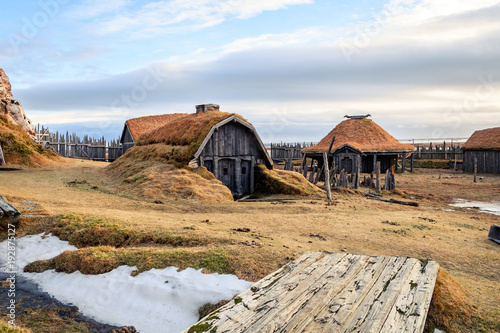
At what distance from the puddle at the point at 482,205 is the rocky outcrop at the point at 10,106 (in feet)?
96.4

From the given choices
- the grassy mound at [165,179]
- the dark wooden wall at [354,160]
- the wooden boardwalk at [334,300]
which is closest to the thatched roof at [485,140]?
the dark wooden wall at [354,160]

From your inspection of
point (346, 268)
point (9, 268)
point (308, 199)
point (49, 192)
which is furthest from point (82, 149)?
point (346, 268)

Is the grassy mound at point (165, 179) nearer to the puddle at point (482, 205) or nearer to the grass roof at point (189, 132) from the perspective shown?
the grass roof at point (189, 132)

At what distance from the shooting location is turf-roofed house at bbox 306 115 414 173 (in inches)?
1236

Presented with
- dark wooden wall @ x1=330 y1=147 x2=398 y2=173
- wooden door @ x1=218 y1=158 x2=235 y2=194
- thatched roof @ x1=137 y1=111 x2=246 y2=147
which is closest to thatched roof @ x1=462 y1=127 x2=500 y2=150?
dark wooden wall @ x1=330 y1=147 x2=398 y2=173

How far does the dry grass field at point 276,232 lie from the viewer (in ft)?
21.7

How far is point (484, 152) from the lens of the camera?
1380 inches

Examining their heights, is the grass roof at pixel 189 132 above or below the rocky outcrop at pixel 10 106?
below

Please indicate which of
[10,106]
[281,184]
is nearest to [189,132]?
[281,184]

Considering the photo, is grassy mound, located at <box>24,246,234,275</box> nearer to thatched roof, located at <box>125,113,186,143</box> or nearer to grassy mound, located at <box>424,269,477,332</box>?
grassy mound, located at <box>424,269,477,332</box>

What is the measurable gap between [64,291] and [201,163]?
11050 mm

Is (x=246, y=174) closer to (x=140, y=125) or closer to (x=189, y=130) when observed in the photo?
(x=189, y=130)

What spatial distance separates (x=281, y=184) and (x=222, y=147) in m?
3.54

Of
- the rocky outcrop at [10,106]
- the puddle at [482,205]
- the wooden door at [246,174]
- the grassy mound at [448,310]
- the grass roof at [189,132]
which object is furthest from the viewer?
the rocky outcrop at [10,106]
